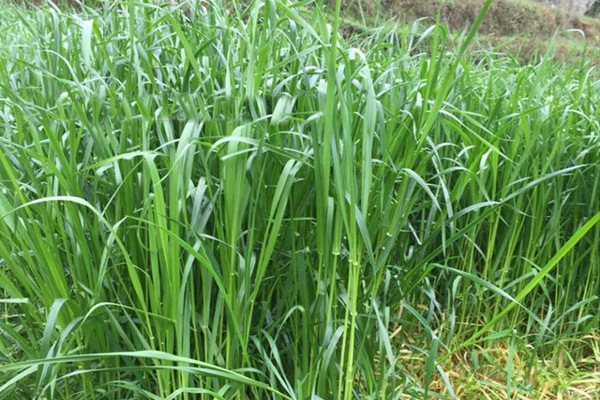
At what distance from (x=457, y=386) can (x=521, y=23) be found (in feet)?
36.9

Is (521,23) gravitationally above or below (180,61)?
below

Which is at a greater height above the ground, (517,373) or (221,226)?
(221,226)

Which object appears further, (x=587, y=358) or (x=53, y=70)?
(x=587, y=358)

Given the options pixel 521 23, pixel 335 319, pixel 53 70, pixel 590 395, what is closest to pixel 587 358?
pixel 590 395

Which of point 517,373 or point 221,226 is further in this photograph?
point 517,373

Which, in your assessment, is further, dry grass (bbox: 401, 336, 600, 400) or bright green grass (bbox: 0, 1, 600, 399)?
dry grass (bbox: 401, 336, 600, 400)

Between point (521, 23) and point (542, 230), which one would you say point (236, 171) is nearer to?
point (542, 230)

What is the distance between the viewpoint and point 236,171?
797mm

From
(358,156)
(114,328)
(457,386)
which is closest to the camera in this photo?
(114,328)

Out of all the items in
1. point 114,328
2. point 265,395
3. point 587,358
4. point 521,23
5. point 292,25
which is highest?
point 292,25

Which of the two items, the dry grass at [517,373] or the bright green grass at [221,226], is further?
the dry grass at [517,373]

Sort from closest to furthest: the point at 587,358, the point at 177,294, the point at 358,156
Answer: the point at 177,294 < the point at 358,156 < the point at 587,358

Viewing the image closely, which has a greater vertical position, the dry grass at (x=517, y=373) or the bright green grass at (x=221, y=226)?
the bright green grass at (x=221, y=226)

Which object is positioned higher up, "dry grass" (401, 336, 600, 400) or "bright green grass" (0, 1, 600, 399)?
"bright green grass" (0, 1, 600, 399)
